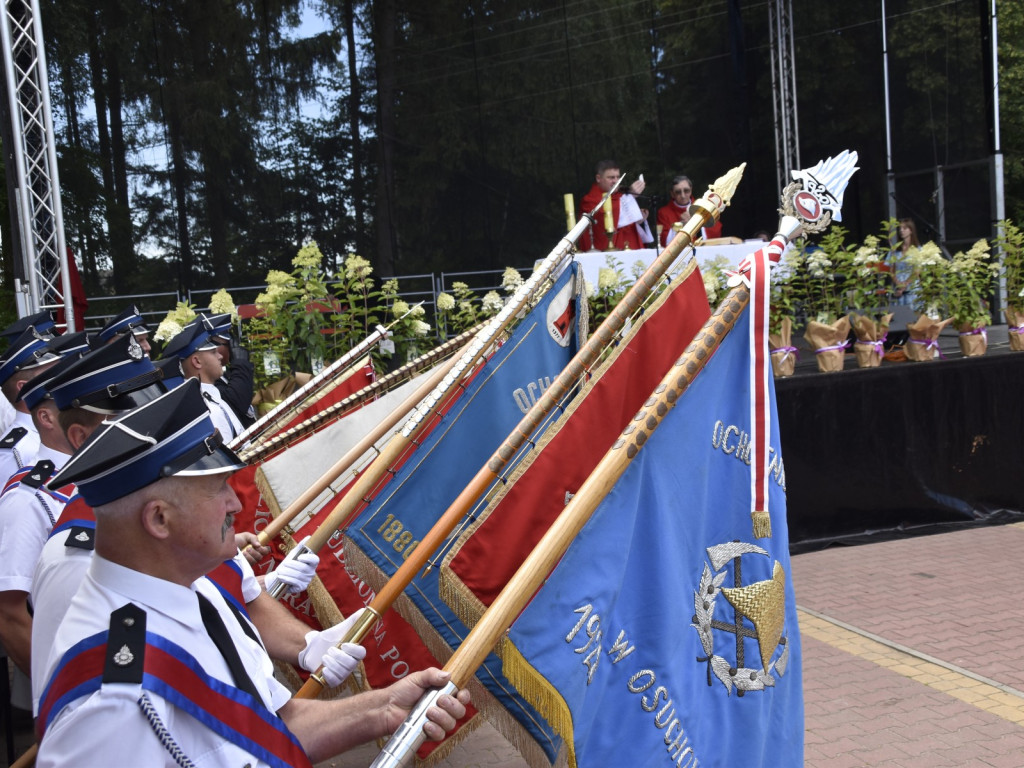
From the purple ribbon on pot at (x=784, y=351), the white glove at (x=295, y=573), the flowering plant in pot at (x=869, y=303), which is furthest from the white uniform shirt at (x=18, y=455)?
the flowering plant in pot at (x=869, y=303)

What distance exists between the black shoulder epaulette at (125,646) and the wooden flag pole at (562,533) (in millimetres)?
541

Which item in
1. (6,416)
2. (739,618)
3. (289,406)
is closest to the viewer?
(739,618)

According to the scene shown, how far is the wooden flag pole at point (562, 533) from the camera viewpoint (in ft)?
6.71

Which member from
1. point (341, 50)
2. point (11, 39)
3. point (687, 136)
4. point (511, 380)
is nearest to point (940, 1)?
point (687, 136)

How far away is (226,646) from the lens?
184 cm

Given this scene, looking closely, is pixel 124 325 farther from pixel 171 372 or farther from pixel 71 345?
pixel 171 372

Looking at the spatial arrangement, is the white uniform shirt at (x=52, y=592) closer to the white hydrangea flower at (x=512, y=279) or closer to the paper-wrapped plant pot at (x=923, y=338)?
the white hydrangea flower at (x=512, y=279)

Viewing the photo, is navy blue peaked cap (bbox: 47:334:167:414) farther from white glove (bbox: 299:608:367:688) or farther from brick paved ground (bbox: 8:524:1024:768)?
brick paved ground (bbox: 8:524:1024:768)

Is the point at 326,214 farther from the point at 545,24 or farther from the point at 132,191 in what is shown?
the point at 545,24

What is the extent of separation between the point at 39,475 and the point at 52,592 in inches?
47.7

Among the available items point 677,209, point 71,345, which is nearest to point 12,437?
point 71,345

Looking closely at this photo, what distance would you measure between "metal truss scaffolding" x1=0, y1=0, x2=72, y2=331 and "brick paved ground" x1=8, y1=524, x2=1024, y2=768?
15.8 feet

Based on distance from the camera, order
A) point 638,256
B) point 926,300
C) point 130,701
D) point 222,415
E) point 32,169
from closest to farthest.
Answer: point 130,701 → point 222,415 → point 32,169 → point 926,300 → point 638,256

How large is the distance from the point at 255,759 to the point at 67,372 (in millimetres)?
1538
